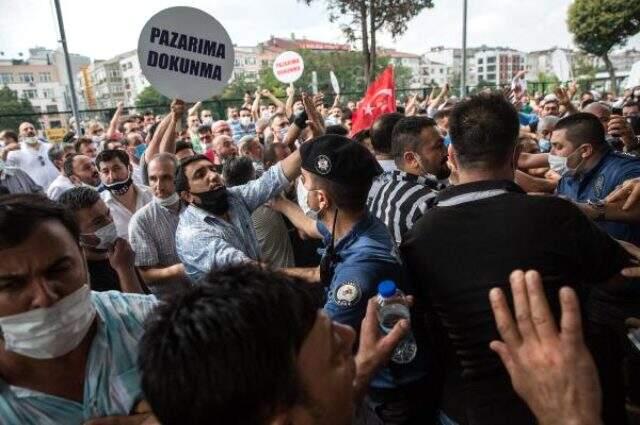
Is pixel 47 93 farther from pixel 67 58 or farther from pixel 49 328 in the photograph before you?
pixel 49 328

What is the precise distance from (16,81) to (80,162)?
101547 mm

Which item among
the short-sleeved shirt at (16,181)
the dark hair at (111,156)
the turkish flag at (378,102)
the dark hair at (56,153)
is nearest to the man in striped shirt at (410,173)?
the dark hair at (111,156)

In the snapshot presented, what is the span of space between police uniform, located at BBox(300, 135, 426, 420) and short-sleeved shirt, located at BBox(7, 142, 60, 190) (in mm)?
6425

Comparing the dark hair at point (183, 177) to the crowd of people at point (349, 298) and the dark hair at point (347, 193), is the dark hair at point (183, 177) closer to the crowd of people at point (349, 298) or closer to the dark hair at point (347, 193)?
the crowd of people at point (349, 298)

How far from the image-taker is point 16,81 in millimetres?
86125

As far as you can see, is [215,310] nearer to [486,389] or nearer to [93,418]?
[93,418]

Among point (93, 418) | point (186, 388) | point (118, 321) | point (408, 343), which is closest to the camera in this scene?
point (186, 388)

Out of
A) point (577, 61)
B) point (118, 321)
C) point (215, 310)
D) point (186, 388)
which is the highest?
point (577, 61)

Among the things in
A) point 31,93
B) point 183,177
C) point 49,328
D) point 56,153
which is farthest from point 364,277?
point 31,93

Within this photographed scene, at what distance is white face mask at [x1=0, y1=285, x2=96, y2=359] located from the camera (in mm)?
1325

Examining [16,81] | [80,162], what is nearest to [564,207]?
[80,162]

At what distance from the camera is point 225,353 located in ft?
2.84

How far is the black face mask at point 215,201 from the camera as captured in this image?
2736 millimetres

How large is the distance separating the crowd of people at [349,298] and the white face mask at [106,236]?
0.01 metres
